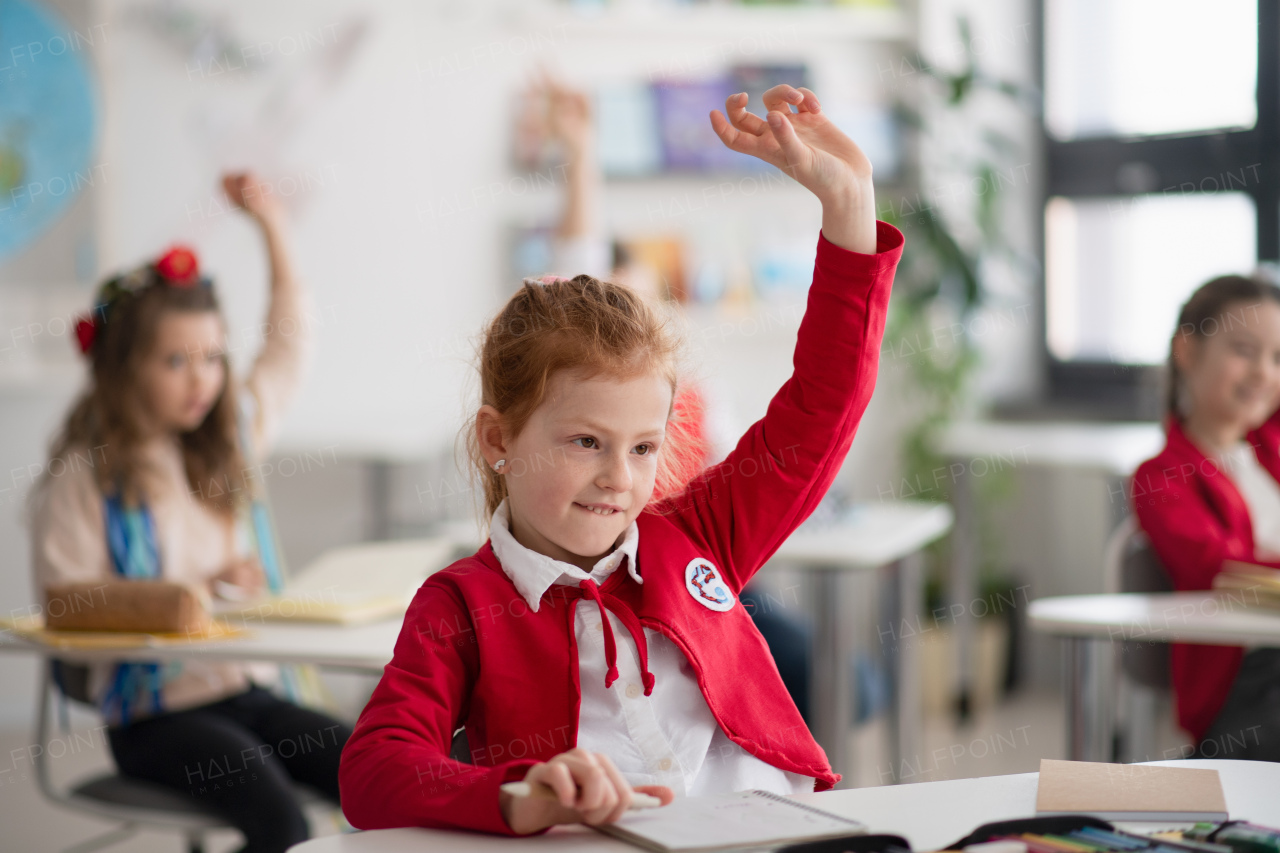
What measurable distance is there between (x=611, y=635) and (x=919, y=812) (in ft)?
1.02

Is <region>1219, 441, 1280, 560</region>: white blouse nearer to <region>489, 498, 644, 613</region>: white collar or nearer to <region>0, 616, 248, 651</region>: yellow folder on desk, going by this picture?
<region>489, 498, 644, 613</region>: white collar

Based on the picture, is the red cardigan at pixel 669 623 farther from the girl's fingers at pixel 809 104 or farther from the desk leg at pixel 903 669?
the desk leg at pixel 903 669

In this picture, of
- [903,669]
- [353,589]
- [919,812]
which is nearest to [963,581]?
[903,669]

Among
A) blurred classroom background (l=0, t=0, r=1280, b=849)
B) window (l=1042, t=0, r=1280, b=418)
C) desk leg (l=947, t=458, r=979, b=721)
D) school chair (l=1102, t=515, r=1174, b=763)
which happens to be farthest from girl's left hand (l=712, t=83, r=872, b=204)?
window (l=1042, t=0, r=1280, b=418)

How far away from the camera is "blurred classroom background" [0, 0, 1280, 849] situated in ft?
12.5

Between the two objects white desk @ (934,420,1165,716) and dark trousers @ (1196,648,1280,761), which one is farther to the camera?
white desk @ (934,420,1165,716)

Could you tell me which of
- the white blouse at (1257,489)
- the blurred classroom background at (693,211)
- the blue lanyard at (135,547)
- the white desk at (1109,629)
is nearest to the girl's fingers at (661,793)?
the white desk at (1109,629)

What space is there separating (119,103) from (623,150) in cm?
157

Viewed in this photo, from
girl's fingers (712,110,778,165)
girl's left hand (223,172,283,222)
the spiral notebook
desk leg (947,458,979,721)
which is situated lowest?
desk leg (947,458,979,721)

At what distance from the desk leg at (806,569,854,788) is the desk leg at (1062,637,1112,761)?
0.51 metres

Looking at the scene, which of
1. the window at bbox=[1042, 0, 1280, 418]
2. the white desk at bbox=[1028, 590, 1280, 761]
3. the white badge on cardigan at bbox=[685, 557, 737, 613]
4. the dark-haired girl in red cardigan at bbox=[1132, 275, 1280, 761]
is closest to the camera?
the white badge on cardigan at bbox=[685, 557, 737, 613]

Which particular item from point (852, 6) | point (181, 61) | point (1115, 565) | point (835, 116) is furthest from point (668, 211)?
point (1115, 565)

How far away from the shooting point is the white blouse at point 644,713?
114 centimetres

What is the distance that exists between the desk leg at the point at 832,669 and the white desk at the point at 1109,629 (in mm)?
492
